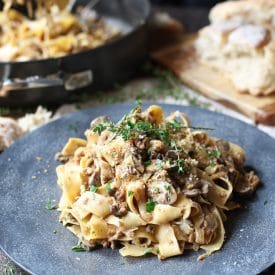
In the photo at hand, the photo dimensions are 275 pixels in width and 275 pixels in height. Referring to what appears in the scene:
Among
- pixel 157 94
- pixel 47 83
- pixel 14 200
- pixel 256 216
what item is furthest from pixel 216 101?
pixel 14 200

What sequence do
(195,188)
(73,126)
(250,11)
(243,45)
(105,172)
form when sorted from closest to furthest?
(195,188) → (105,172) → (73,126) → (243,45) → (250,11)

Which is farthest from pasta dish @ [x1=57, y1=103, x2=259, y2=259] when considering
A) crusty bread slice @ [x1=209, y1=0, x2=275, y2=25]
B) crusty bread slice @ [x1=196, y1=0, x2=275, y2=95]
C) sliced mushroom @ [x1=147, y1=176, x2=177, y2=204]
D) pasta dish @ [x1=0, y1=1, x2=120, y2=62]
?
crusty bread slice @ [x1=209, y1=0, x2=275, y2=25]

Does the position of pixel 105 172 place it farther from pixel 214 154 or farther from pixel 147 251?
pixel 214 154

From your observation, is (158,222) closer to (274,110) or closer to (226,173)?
(226,173)

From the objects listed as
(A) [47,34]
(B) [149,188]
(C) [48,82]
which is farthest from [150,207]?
(A) [47,34]

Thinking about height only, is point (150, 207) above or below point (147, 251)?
above

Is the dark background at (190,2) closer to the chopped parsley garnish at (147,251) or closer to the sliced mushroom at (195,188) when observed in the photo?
the sliced mushroom at (195,188)

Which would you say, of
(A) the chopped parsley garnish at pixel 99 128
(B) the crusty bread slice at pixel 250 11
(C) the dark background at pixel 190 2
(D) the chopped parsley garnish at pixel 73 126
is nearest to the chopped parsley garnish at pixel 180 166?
(A) the chopped parsley garnish at pixel 99 128
